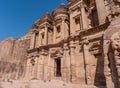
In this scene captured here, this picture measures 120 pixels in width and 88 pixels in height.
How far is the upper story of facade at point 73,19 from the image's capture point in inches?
449

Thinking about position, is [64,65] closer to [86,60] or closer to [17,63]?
[86,60]

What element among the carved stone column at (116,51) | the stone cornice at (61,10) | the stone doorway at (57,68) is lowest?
the stone doorway at (57,68)

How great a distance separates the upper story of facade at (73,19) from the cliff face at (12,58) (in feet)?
6.62

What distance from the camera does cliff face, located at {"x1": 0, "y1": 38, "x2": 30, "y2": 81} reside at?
591 inches

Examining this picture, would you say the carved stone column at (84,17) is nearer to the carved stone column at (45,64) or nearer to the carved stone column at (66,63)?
the carved stone column at (66,63)

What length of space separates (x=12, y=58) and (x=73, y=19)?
1043 cm

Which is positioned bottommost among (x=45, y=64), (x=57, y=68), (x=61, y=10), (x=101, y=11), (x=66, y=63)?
(x=57, y=68)

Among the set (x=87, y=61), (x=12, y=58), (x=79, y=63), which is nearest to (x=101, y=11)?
(x=87, y=61)

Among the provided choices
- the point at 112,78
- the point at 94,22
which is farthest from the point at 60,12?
the point at 112,78

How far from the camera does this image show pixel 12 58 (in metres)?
16.0

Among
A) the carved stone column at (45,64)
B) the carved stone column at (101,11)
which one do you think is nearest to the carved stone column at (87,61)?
the carved stone column at (101,11)

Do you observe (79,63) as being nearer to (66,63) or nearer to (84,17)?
(66,63)

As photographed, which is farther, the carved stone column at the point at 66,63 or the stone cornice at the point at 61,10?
the stone cornice at the point at 61,10

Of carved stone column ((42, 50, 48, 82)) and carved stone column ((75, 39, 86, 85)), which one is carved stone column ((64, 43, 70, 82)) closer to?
carved stone column ((75, 39, 86, 85))
